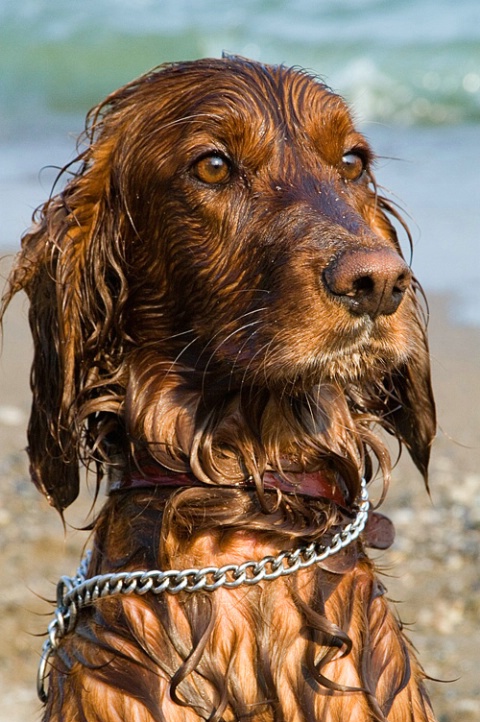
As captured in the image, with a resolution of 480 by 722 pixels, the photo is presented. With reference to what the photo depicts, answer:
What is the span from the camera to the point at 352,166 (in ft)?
10.1

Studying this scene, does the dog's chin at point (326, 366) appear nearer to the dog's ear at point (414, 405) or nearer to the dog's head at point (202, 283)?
the dog's head at point (202, 283)

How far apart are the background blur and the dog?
45 cm

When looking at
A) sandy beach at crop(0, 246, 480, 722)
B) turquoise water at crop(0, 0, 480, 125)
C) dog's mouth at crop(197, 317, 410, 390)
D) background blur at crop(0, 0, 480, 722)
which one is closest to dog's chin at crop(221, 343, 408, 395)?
dog's mouth at crop(197, 317, 410, 390)

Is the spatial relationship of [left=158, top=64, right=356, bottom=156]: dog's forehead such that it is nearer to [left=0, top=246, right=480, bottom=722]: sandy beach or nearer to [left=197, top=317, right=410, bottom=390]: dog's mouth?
[left=197, top=317, right=410, bottom=390]: dog's mouth

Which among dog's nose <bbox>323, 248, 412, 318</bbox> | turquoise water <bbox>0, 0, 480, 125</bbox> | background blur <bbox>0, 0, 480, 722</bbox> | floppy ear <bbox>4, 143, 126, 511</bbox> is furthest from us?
turquoise water <bbox>0, 0, 480, 125</bbox>

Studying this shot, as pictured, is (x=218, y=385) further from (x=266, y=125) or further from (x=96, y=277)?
(x=266, y=125)

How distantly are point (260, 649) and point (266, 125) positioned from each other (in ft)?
3.95

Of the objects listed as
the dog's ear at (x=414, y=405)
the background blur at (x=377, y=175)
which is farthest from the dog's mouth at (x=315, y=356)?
the background blur at (x=377, y=175)

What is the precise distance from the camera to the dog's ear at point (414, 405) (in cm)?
325

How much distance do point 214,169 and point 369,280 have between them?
1.76 feet

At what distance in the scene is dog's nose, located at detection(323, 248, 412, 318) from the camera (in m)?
2.52

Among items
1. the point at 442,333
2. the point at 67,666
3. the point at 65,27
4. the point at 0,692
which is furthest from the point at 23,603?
the point at 65,27

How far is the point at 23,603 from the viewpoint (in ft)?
16.1

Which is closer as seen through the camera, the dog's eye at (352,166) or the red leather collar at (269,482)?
the red leather collar at (269,482)
